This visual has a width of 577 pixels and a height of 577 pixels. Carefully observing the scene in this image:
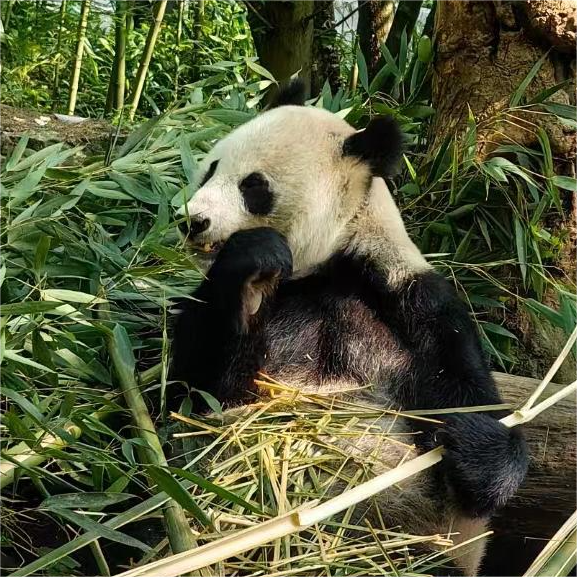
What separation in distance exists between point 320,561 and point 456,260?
170 centimetres

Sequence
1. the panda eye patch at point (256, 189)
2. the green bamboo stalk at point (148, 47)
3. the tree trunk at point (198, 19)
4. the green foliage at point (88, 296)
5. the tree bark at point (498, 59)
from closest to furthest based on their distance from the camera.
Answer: the green foliage at point (88, 296)
the panda eye patch at point (256, 189)
the tree bark at point (498, 59)
the green bamboo stalk at point (148, 47)
the tree trunk at point (198, 19)

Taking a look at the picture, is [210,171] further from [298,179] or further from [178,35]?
[178,35]

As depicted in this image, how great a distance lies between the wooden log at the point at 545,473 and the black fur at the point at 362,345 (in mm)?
324

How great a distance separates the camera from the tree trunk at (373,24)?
602 cm

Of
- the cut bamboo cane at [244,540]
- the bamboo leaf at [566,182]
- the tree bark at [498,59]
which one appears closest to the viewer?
the cut bamboo cane at [244,540]

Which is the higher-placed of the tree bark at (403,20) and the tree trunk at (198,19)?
the tree bark at (403,20)

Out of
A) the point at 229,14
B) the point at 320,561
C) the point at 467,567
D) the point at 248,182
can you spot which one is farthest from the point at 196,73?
the point at 320,561

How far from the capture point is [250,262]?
8.41 feet

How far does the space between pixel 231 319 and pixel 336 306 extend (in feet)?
1.24

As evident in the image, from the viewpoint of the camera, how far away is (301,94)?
10.7ft

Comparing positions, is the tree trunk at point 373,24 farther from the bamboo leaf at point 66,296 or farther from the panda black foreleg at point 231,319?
the bamboo leaf at point 66,296

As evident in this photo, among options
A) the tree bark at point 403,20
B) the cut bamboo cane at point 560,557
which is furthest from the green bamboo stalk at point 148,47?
the cut bamboo cane at point 560,557

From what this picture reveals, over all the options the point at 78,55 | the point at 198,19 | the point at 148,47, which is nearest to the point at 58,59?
the point at 78,55

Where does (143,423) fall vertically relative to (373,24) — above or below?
below
